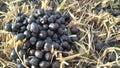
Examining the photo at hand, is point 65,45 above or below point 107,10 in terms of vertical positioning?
below

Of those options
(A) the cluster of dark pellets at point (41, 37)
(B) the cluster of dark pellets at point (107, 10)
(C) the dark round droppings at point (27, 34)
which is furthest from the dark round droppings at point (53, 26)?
(B) the cluster of dark pellets at point (107, 10)

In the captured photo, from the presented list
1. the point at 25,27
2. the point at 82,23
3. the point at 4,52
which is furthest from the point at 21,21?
the point at 82,23

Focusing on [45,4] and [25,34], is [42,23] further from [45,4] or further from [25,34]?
[45,4]

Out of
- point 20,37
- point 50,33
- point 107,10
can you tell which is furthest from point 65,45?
point 107,10

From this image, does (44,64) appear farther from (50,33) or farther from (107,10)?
(107,10)

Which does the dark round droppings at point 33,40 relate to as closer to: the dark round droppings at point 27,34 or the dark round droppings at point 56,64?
the dark round droppings at point 27,34

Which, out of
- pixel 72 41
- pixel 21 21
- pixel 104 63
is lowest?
pixel 104 63

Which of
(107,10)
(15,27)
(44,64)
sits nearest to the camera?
(44,64)

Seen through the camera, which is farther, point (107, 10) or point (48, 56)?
point (107, 10)
